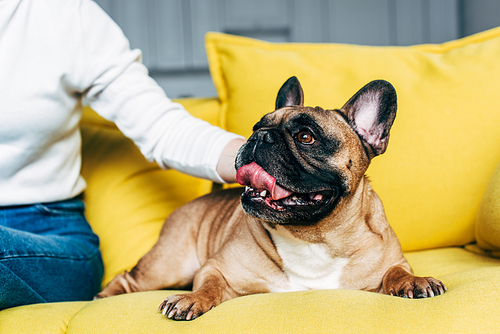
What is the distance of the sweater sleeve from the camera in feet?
3.58

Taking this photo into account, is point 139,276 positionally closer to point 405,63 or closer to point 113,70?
point 113,70

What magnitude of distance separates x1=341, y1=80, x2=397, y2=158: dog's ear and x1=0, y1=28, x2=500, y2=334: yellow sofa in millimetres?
268

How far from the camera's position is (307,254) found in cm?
95

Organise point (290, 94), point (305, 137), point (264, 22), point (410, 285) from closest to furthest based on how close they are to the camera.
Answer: point (410, 285)
point (305, 137)
point (290, 94)
point (264, 22)

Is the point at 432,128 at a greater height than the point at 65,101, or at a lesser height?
lesser

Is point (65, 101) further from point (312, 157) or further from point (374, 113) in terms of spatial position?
point (374, 113)

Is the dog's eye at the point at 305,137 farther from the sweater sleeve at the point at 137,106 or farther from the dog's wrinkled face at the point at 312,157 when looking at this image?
the sweater sleeve at the point at 137,106

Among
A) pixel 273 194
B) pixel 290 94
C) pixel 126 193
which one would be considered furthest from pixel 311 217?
pixel 126 193

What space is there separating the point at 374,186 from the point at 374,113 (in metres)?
0.33

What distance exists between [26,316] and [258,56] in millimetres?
Answer: 988

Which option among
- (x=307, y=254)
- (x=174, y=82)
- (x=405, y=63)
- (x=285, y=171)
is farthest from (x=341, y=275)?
(x=174, y=82)

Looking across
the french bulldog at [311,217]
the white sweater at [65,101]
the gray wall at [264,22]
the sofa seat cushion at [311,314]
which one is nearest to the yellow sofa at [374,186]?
the sofa seat cushion at [311,314]

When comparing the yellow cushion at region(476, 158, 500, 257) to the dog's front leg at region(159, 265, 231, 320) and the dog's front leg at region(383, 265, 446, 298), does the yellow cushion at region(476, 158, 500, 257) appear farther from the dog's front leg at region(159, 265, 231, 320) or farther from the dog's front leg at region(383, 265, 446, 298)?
the dog's front leg at region(159, 265, 231, 320)

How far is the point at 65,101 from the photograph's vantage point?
1.12 metres
